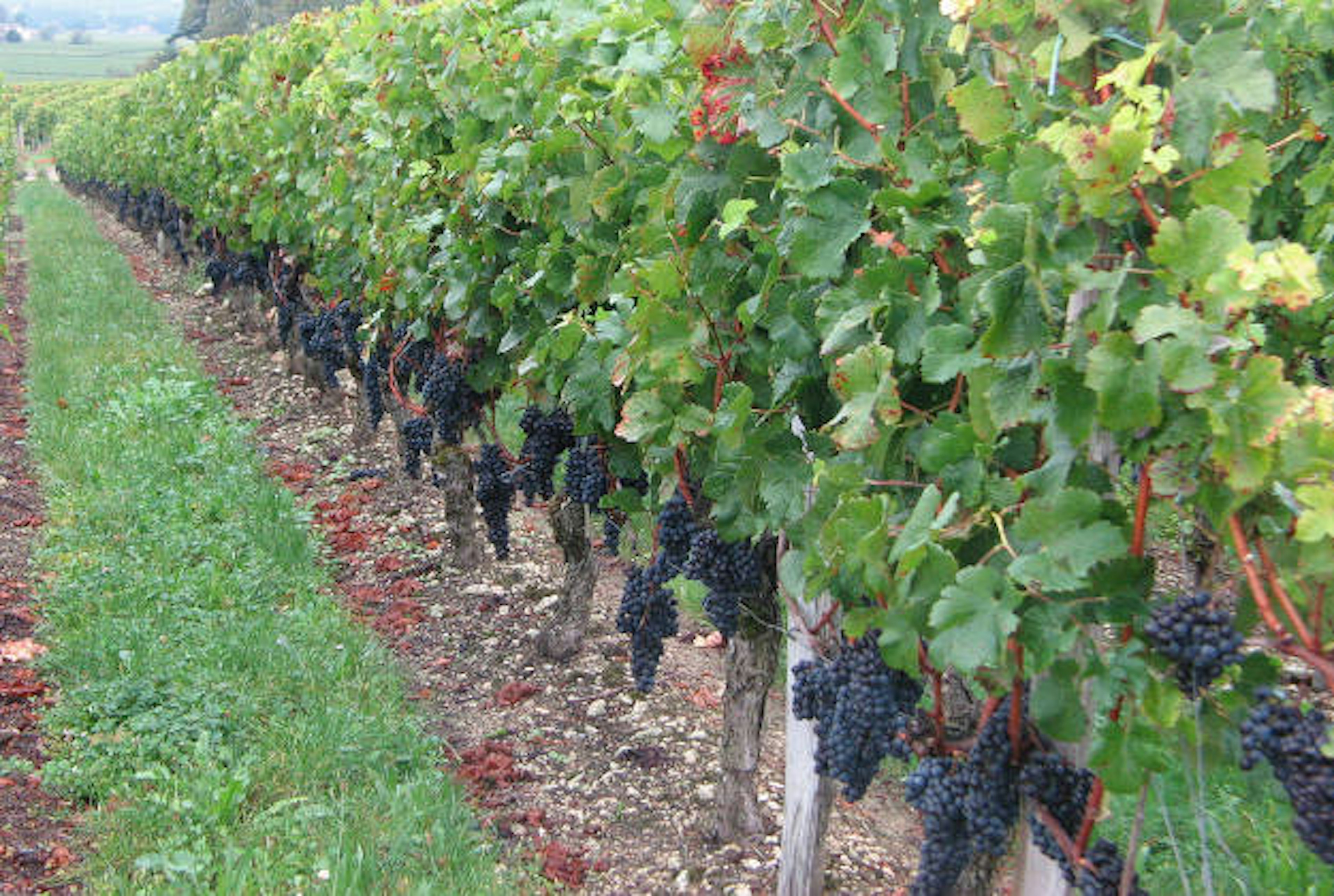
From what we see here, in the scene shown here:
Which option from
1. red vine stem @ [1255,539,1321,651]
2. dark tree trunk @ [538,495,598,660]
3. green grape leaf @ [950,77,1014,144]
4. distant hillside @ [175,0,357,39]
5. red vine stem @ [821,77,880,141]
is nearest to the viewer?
red vine stem @ [1255,539,1321,651]

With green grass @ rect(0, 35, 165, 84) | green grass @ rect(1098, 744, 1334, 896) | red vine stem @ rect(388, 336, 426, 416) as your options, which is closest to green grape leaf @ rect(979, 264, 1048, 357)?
green grass @ rect(1098, 744, 1334, 896)

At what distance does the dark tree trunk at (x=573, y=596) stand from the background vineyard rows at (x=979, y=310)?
3.89ft


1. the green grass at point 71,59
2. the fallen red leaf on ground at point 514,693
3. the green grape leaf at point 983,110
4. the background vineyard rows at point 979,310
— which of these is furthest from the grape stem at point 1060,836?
the green grass at point 71,59

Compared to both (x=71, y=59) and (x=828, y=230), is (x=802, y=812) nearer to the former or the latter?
(x=828, y=230)

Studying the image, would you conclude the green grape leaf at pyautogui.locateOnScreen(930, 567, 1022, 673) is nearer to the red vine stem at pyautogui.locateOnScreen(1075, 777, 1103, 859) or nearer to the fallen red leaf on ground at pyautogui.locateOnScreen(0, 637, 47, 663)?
the red vine stem at pyautogui.locateOnScreen(1075, 777, 1103, 859)

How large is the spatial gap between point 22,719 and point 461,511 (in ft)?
7.61

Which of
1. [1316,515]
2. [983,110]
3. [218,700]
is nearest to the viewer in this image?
[1316,515]

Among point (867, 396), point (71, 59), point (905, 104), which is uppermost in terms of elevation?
point (905, 104)

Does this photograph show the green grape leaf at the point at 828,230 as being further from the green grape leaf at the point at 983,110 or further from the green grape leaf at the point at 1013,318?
the green grape leaf at the point at 1013,318

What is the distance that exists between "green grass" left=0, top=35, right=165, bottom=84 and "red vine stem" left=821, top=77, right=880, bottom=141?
104m

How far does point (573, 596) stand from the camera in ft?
17.8

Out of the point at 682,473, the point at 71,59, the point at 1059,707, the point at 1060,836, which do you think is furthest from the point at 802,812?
the point at 71,59

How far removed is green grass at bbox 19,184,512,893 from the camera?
367cm

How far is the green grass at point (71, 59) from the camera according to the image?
385ft
